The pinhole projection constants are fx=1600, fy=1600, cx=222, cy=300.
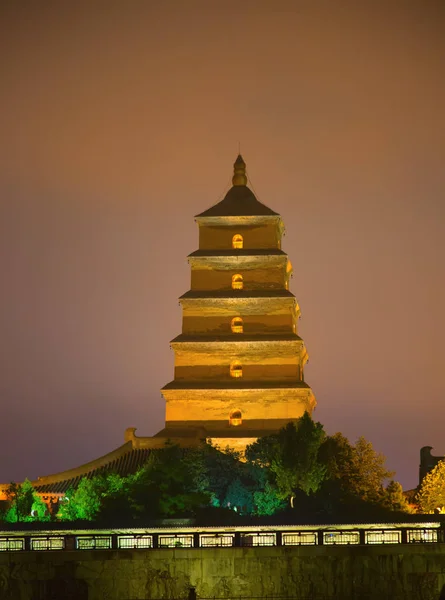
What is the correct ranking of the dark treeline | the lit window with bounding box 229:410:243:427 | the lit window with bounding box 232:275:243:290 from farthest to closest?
the lit window with bounding box 232:275:243:290, the lit window with bounding box 229:410:243:427, the dark treeline

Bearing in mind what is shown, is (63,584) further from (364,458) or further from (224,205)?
(224,205)

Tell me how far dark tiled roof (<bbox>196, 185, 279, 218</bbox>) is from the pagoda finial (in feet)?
1.63

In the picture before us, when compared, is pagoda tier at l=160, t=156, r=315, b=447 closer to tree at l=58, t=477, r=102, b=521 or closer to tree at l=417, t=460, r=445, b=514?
tree at l=417, t=460, r=445, b=514

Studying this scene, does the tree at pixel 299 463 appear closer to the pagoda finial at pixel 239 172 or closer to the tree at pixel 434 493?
the tree at pixel 434 493

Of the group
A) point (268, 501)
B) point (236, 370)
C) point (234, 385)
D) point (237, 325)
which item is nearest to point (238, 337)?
point (237, 325)

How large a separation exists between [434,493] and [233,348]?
49.0 feet

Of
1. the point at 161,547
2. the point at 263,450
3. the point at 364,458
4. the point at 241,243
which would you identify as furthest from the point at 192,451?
the point at 161,547

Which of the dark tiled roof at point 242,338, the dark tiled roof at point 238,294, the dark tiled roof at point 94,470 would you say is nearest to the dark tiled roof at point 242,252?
the dark tiled roof at point 238,294

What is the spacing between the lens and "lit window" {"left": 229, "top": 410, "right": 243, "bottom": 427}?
9550 centimetres

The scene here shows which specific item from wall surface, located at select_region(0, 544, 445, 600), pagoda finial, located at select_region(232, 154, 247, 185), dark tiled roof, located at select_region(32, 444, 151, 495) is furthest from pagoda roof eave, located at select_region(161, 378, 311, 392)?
wall surface, located at select_region(0, 544, 445, 600)

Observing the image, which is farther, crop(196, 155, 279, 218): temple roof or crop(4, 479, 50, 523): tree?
crop(196, 155, 279, 218): temple roof

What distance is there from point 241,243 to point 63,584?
40285 millimetres

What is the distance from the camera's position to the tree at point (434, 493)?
298ft

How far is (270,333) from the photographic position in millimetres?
97375
